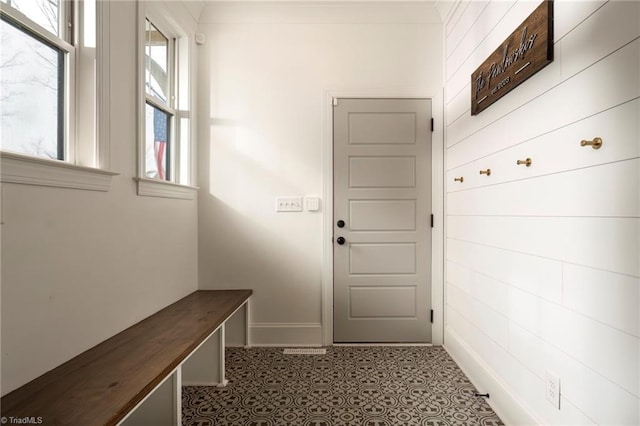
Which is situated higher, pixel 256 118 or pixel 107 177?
pixel 256 118

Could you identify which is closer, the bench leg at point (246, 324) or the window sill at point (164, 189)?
the window sill at point (164, 189)

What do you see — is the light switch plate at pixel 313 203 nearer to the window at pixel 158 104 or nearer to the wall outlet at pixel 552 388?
the window at pixel 158 104

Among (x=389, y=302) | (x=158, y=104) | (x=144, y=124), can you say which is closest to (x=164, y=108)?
(x=158, y=104)

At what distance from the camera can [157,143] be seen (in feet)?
8.16

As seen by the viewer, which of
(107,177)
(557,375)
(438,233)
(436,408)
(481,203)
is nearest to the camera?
(557,375)

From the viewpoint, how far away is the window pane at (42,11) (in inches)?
55.2

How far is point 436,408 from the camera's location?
6.47 feet

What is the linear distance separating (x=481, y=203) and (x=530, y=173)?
1.83 ft

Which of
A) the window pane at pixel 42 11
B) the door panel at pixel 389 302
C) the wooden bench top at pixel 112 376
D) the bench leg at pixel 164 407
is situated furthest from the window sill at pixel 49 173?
the door panel at pixel 389 302

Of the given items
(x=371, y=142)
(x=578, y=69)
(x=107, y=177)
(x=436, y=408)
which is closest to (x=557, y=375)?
(x=436, y=408)

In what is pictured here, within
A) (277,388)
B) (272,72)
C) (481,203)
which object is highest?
(272,72)

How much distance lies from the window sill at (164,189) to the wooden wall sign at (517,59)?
2117 millimetres

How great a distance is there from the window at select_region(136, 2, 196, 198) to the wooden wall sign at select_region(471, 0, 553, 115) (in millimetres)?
2086

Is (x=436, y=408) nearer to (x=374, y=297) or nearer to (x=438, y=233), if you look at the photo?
(x=374, y=297)
